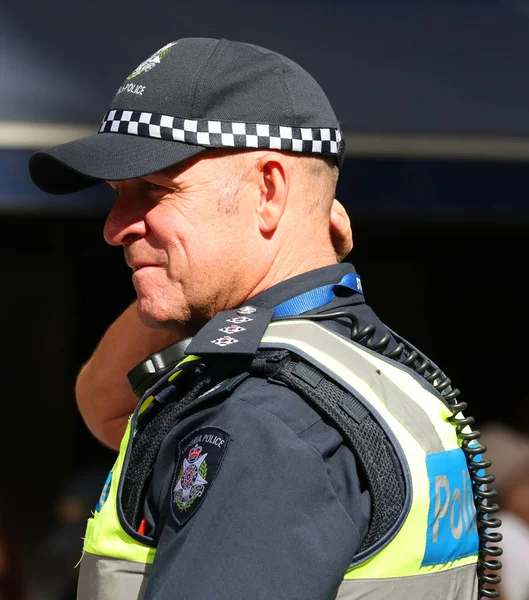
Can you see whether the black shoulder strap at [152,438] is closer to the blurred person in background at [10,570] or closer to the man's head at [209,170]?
the man's head at [209,170]

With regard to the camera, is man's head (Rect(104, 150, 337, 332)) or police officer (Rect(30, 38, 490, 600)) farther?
man's head (Rect(104, 150, 337, 332))

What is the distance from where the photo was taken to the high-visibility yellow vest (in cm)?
112

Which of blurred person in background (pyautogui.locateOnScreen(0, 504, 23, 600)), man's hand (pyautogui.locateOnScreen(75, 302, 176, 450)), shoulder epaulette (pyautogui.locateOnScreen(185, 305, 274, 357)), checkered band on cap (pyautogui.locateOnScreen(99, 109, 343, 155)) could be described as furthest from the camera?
blurred person in background (pyautogui.locateOnScreen(0, 504, 23, 600))

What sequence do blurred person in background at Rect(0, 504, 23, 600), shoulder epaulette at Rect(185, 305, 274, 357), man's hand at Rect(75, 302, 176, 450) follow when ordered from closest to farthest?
shoulder epaulette at Rect(185, 305, 274, 357) < man's hand at Rect(75, 302, 176, 450) < blurred person in background at Rect(0, 504, 23, 600)

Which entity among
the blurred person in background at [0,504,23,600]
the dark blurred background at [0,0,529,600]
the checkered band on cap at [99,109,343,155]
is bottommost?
the blurred person in background at [0,504,23,600]

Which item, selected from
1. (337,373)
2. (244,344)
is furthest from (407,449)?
(244,344)

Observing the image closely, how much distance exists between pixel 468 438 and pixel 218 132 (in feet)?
1.82

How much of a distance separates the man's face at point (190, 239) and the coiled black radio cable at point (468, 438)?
0.12 meters

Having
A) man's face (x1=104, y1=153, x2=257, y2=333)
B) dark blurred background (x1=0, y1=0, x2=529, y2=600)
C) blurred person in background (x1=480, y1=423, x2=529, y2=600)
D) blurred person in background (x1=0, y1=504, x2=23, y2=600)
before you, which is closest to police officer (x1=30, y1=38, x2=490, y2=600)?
man's face (x1=104, y1=153, x2=257, y2=333)

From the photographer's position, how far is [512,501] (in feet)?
9.91

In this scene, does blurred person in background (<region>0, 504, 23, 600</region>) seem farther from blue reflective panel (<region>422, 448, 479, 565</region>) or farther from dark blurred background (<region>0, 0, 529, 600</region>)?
blue reflective panel (<region>422, 448, 479, 565</region>)

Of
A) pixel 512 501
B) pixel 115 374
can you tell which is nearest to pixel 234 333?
pixel 115 374

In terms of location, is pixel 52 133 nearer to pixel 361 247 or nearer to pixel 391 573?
pixel 361 247

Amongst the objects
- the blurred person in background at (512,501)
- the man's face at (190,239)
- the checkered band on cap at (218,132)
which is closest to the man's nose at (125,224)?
the man's face at (190,239)
